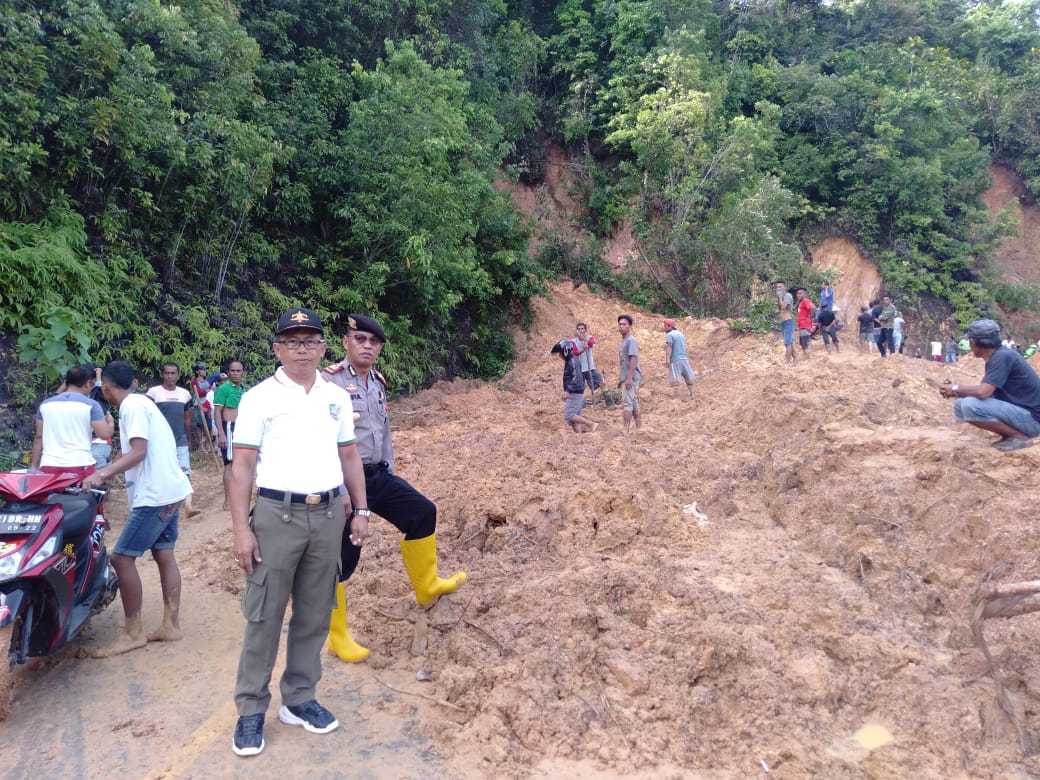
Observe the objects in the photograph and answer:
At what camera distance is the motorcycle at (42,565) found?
332cm

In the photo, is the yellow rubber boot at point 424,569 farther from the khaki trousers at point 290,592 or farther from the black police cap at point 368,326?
the black police cap at point 368,326

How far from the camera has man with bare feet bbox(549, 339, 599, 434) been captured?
9.35m

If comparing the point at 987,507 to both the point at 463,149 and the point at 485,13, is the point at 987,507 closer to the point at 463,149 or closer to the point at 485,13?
the point at 463,149

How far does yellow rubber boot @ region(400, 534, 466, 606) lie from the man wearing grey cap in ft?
13.1

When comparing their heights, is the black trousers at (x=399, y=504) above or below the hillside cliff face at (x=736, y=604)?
above

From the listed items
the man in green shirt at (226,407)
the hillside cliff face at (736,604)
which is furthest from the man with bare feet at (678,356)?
the man in green shirt at (226,407)

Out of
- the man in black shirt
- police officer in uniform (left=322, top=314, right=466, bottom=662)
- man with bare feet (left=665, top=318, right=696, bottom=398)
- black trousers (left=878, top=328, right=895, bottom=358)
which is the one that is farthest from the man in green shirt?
the man in black shirt

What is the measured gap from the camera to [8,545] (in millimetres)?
3375

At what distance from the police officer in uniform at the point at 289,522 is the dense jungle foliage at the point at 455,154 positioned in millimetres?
6505

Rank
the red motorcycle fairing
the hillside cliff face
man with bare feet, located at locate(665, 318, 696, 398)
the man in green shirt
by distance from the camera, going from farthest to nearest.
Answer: man with bare feet, located at locate(665, 318, 696, 398) → the man in green shirt → the red motorcycle fairing → the hillside cliff face

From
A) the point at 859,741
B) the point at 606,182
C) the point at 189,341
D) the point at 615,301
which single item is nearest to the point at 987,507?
the point at 859,741

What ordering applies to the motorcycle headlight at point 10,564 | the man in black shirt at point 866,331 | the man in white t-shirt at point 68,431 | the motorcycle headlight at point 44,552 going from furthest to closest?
the man in black shirt at point 866,331
the man in white t-shirt at point 68,431
the motorcycle headlight at point 44,552
the motorcycle headlight at point 10,564

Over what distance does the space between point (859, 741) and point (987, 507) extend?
2.23 metres

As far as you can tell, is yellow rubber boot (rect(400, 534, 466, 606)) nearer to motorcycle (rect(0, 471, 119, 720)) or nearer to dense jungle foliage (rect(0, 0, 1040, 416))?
motorcycle (rect(0, 471, 119, 720))
